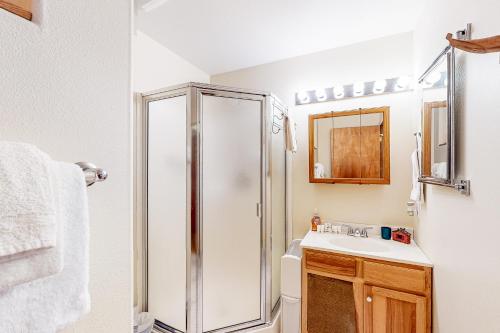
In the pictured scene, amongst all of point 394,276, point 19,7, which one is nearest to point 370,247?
point 394,276

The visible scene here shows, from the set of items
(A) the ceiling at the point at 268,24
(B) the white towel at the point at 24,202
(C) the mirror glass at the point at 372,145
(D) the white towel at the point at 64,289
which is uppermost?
(A) the ceiling at the point at 268,24

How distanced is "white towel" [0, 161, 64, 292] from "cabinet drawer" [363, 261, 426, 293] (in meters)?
1.66

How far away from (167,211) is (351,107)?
1795 mm

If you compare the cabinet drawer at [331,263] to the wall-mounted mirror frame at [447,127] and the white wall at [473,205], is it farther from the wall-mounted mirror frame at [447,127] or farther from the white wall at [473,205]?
the wall-mounted mirror frame at [447,127]

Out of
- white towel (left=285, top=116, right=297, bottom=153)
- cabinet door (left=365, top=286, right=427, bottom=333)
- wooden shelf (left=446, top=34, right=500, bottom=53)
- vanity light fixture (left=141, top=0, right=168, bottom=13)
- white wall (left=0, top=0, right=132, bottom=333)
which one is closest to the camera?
white wall (left=0, top=0, right=132, bottom=333)

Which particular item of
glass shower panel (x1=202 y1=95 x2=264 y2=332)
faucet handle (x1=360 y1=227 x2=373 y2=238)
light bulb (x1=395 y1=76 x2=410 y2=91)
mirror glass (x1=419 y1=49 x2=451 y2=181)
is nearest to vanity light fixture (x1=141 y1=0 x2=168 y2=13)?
glass shower panel (x1=202 y1=95 x2=264 y2=332)

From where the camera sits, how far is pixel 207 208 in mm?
1621

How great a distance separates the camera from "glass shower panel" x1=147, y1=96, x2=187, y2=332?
162 cm

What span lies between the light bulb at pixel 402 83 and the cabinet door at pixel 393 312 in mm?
1531

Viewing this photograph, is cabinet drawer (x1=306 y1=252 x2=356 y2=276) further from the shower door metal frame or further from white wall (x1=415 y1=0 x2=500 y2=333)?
white wall (x1=415 y1=0 x2=500 y2=333)

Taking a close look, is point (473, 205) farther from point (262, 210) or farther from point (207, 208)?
point (207, 208)

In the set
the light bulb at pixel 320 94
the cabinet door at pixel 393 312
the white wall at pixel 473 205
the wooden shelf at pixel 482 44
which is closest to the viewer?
the wooden shelf at pixel 482 44

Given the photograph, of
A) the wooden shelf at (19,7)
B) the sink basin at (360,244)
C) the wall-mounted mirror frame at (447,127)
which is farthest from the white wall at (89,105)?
the sink basin at (360,244)

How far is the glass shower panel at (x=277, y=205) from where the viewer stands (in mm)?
1901
